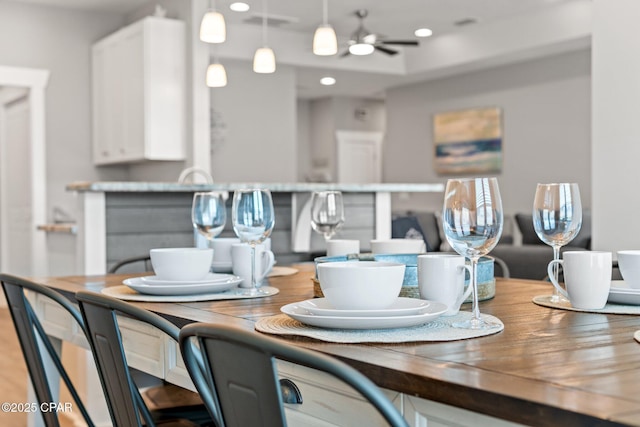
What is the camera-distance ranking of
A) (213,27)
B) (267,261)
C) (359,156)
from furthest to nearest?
(359,156), (213,27), (267,261)

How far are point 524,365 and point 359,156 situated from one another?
1080cm

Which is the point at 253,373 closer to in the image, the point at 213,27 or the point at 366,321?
the point at 366,321

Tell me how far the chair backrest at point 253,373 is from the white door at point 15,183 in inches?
259

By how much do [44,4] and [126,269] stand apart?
13.7ft

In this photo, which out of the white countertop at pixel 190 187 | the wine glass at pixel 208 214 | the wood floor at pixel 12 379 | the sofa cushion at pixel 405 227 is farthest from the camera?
the sofa cushion at pixel 405 227

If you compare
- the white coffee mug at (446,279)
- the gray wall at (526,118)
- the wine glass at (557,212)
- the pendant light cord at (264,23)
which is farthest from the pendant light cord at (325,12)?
the white coffee mug at (446,279)

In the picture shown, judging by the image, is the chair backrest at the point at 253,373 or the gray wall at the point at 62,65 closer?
the chair backrest at the point at 253,373

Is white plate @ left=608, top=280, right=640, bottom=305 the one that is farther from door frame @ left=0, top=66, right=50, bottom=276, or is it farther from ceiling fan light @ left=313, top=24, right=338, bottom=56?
door frame @ left=0, top=66, right=50, bottom=276

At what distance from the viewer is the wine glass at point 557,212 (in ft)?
5.15

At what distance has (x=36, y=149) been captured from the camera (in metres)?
7.06

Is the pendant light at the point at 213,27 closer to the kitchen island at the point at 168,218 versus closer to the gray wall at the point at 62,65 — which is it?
the kitchen island at the point at 168,218

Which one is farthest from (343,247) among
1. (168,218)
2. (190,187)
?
(168,218)

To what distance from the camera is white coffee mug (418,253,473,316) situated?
138 cm

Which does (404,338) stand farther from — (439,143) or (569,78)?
(439,143)
